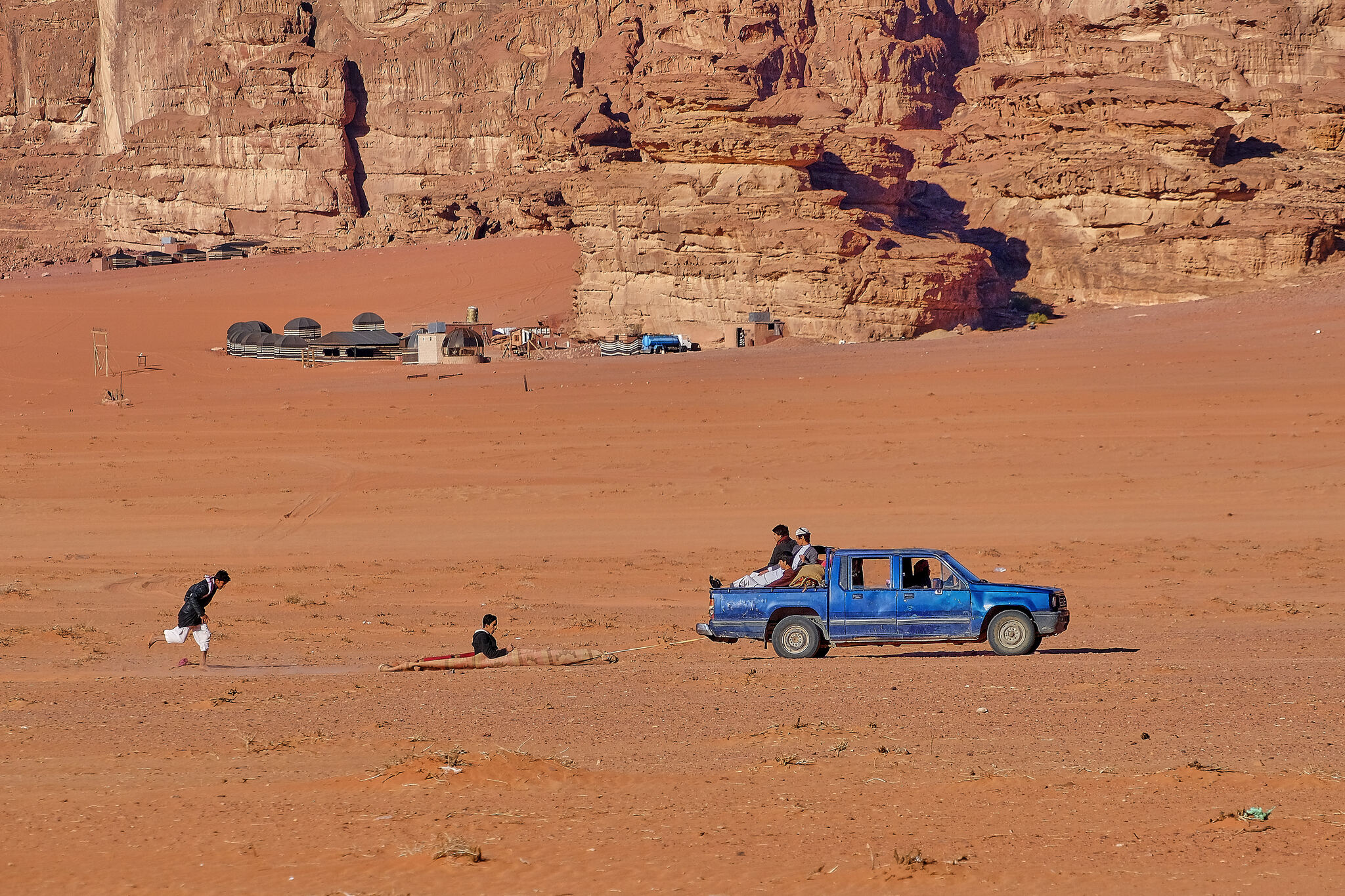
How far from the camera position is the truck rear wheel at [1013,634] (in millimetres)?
13945

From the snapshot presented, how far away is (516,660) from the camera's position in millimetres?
14172

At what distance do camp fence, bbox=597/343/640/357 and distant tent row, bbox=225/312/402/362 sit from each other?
7.26m

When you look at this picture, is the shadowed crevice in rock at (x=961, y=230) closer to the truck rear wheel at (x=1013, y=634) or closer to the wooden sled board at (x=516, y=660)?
the truck rear wheel at (x=1013, y=634)

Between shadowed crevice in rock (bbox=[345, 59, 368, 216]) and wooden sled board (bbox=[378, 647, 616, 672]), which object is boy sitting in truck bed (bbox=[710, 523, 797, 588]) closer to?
wooden sled board (bbox=[378, 647, 616, 672])

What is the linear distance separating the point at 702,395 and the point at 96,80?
9642 centimetres

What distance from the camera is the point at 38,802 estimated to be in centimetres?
880

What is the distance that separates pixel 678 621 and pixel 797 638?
3.68 m

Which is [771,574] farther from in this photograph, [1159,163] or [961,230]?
[961,230]

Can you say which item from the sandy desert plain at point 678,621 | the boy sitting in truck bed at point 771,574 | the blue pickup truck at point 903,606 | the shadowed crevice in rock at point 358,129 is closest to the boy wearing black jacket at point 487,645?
the sandy desert plain at point 678,621

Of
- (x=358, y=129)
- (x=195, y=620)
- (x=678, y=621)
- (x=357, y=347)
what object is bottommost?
(x=678, y=621)

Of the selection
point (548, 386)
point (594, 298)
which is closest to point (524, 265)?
point (594, 298)

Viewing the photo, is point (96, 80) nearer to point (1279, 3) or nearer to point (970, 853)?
point (1279, 3)

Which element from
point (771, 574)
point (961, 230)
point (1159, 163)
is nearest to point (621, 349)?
point (961, 230)

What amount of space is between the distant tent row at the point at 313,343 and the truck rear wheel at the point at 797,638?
129 feet
